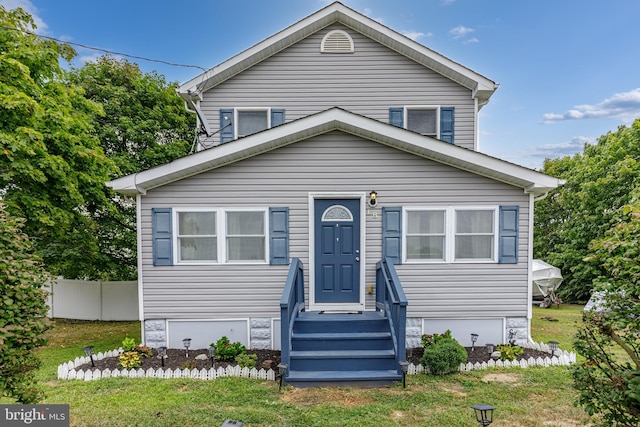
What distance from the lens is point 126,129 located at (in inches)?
470

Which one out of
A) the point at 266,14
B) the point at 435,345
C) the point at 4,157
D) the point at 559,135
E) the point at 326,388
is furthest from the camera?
the point at 559,135

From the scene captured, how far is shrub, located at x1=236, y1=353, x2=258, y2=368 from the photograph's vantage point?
5963mm

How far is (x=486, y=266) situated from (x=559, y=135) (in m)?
20.8

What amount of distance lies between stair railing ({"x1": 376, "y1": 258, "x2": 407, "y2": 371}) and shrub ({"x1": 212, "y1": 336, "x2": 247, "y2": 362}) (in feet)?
9.12

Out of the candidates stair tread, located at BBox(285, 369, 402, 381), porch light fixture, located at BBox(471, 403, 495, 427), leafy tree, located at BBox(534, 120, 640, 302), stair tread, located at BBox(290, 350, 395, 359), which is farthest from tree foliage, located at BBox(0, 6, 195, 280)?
leafy tree, located at BBox(534, 120, 640, 302)

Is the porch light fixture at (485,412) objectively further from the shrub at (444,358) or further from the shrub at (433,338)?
the shrub at (433,338)

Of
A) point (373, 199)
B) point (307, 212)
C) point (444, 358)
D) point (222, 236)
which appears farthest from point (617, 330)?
point (222, 236)

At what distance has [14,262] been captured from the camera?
2.95 metres

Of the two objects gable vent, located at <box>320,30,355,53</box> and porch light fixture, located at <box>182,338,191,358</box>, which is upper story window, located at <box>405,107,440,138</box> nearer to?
gable vent, located at <box>320,30,355,53</box>

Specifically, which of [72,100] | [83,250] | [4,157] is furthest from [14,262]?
[83,250]

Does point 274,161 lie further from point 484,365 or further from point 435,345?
point 484,365

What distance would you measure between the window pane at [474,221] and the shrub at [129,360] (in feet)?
21.2

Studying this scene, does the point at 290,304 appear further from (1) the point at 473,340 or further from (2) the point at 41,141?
(2) the point at 41,141

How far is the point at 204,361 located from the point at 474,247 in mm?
5640
